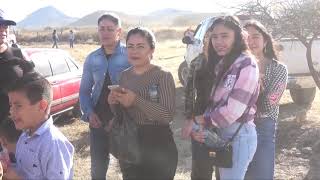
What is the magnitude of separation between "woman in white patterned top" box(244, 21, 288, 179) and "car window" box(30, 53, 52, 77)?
5.43 metres

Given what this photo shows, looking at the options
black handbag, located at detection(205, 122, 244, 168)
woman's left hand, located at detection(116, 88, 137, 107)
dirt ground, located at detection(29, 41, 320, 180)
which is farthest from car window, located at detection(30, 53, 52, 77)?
black handbag, located at detection(205, 122, 244, 168)

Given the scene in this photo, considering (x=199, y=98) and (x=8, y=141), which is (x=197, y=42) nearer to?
(x=199, y=98)

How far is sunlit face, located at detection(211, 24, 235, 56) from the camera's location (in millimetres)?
3549

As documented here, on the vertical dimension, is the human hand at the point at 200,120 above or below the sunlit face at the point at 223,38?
below

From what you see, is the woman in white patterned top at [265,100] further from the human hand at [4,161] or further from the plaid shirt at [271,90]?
the human hand at [4,161]

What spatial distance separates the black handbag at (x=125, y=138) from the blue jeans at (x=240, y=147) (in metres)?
0.59

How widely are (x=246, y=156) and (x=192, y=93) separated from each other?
30.4 inches

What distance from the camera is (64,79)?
9406mm

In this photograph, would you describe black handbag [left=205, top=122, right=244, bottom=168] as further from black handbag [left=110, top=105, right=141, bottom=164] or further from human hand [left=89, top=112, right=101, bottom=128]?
human hand [left=89, top=112, right=101, bottom=128]

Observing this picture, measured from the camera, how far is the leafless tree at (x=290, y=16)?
7.08 meters

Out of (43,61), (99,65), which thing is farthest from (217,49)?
(43,61)

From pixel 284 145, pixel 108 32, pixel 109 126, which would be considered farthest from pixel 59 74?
pixel 109 126

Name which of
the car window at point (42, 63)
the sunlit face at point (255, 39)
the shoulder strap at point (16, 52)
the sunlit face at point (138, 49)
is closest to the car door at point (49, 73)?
the car window at point (42, 63)

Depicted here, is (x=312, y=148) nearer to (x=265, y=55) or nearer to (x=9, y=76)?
(x=265, y=55)
